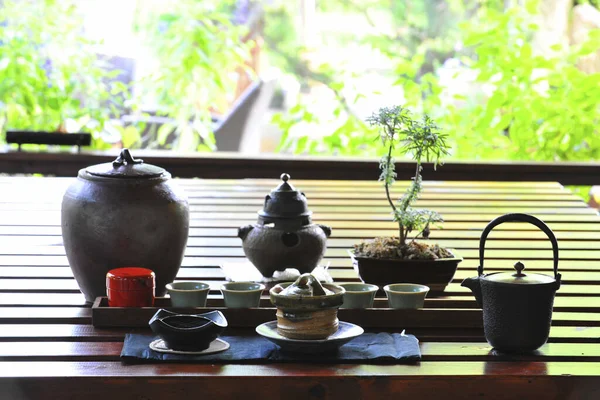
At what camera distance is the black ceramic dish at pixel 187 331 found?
1489 millimetres

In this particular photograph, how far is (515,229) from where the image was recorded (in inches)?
109

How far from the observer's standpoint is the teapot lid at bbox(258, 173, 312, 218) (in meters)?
2.01

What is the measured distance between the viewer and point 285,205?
201 cm

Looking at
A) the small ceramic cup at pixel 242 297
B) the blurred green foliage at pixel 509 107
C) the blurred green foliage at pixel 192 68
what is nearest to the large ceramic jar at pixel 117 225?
the small ceramic cup at pixel 242 297

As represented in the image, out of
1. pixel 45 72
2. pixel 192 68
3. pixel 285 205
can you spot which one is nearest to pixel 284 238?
pixel 285 205

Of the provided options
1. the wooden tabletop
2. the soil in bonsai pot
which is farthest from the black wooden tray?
the soil in bonsai pot

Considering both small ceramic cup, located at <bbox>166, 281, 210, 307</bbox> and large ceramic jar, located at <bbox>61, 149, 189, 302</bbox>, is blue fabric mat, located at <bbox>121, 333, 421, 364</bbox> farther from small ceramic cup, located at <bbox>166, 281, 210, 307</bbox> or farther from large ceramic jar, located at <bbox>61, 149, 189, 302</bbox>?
large ceramic jar, located at <bbox>61, 149, 189, 302</bbox>

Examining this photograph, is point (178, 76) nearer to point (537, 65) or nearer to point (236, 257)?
point (537, 65)

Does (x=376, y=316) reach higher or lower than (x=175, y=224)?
lower

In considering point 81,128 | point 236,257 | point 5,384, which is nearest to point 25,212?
point 236,257

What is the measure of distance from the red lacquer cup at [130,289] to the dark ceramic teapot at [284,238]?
35 centimetres

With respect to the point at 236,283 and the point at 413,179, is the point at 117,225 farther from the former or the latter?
Answer: the point at 413,179

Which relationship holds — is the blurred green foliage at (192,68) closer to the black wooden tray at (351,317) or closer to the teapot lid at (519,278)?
the black wooden tray at (351,317)

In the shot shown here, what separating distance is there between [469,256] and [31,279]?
1050mm
